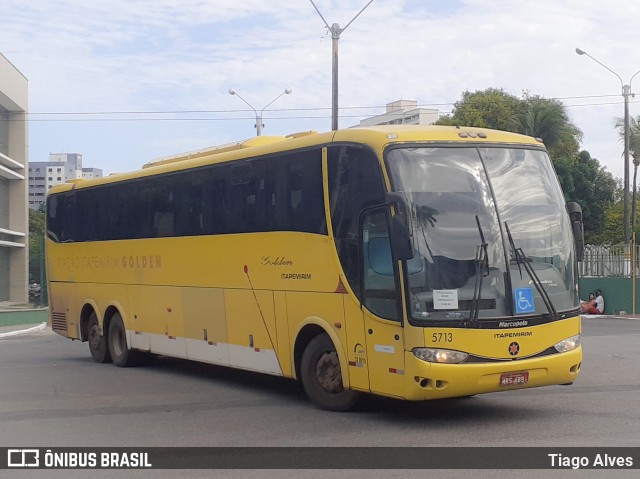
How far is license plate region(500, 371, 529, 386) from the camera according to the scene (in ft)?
33.2

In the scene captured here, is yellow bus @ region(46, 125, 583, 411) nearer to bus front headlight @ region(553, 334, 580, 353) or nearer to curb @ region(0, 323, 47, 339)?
bus front headlight @ region(553, 334, 580, 353)

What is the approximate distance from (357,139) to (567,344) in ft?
10.8

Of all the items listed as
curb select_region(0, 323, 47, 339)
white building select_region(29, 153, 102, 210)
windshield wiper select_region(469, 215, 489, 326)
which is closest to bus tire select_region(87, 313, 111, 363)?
windshield wiper select_region(469, 215, 489, 326)

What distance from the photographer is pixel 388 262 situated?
10.4 meters

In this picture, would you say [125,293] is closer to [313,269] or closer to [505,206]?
[313,269]

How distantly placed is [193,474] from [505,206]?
456 centimetres

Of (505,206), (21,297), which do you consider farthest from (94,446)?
(21,297)

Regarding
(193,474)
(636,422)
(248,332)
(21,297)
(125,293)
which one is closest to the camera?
(193,474)

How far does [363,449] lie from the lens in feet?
29.8

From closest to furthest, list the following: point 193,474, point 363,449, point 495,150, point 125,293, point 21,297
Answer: point 193,474
point 363,449
point 495,150
point 125,293
point 21,297

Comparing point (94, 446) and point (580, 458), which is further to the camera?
point (94, 446)

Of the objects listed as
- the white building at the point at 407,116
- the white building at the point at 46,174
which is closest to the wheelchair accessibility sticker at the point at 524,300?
the white building at the point at 407,116

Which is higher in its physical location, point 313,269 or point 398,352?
point 313,269

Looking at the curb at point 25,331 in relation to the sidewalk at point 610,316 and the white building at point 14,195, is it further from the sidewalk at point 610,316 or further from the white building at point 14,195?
the white building at point 14,195
